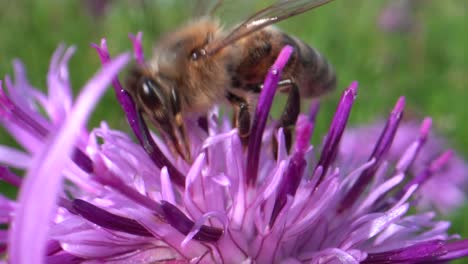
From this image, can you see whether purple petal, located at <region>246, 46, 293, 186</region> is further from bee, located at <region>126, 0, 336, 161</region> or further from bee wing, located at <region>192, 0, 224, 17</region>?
bee wing, located at <region>192, 0, 224, 17</region>

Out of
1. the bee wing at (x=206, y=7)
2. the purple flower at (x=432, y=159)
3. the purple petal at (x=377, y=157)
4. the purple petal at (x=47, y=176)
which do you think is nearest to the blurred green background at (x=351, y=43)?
the purple flower at (x=432, y=159)

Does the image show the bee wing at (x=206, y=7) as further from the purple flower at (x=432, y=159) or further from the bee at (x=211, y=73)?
the purple flower at (x=432, y=159)

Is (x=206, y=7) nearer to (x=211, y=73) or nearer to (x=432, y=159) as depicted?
(x=211, y=73)

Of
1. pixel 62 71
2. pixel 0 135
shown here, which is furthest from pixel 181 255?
pixel 0 135

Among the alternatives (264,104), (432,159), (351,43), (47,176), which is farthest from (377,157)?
(351,43)

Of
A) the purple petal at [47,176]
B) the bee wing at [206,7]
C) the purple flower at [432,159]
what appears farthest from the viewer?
the purple flower at [432,159]

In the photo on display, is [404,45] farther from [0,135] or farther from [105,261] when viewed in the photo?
[105,261]
